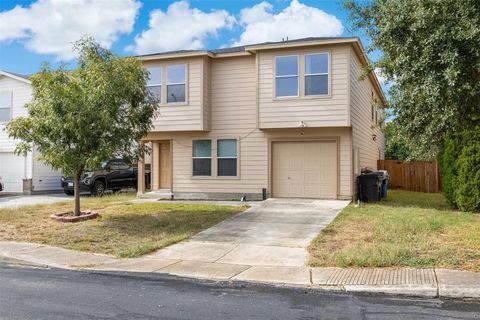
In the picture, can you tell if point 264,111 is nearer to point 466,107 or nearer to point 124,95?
point 124,95

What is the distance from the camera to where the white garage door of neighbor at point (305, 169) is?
16.8m

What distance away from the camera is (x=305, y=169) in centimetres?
1719

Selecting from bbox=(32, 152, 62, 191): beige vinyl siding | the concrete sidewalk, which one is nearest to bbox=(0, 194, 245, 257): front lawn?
the concrete sidewalk

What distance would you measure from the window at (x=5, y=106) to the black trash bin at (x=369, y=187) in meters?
17.5

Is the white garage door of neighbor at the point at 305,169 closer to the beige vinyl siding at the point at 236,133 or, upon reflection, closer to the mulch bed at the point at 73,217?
the beige vinyl siding at the point at 236,133

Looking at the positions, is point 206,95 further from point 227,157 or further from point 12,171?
point 12,171

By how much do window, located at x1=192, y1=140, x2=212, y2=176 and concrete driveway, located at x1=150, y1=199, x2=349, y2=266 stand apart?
375 centimetres

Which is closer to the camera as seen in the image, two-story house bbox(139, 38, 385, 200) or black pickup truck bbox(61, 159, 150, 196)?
two-story house bbox(139, 38, 385, 200)

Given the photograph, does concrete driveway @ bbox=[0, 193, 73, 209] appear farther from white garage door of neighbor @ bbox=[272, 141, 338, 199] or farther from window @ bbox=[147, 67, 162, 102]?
white garage door of neighbor @ bbox=[272, 141, 338, 199]

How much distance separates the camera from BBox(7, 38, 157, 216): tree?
11.9 metres

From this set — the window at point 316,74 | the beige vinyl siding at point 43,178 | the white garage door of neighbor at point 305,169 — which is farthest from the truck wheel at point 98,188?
the window at point 316,74

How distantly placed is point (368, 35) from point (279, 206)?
22.6ft

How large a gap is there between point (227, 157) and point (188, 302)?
12.1 meters

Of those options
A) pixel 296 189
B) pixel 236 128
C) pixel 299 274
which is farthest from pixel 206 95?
pixel 299 274
